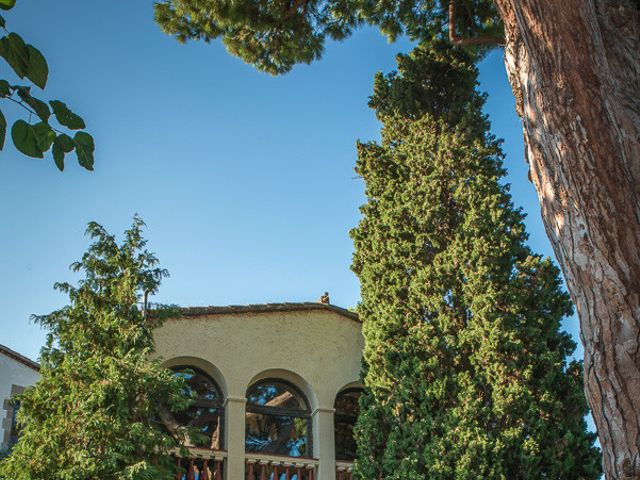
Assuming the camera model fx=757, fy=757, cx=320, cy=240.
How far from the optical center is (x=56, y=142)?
334cm

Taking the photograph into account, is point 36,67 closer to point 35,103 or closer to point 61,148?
point 35,103

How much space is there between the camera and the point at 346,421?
1428 centimetres

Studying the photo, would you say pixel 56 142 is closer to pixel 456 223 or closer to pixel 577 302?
pixel 577 302

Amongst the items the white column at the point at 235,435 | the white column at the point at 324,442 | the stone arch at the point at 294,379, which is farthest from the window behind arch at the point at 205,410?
the white column at the point at 324,442

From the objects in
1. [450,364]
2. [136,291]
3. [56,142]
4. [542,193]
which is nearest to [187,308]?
[136,291]

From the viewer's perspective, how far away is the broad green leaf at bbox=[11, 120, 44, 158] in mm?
3191

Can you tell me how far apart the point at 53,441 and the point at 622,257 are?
305 inches

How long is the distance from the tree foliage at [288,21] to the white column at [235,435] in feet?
20.9

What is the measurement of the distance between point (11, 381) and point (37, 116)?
44.3 feet

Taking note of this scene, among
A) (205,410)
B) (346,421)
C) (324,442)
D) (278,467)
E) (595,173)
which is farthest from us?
(346,421)

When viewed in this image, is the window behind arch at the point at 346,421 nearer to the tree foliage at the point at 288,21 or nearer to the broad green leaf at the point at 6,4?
the tree foliage at the point at 288,21

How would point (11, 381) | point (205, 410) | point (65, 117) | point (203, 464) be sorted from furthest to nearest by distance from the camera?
point (11, 381), point (205, 410), point (203, 464), point (65, 117)

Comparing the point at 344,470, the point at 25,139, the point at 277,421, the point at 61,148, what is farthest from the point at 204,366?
the point at 25,139

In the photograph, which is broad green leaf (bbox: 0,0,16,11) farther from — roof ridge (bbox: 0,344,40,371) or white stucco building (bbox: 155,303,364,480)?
roof ridge (bbox: 0,344,40,371)
